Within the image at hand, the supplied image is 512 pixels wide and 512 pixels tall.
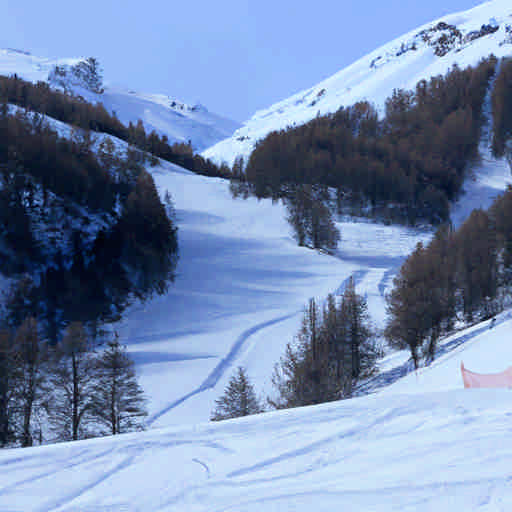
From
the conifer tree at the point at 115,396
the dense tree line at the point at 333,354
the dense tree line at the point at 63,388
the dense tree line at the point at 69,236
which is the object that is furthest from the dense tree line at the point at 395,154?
the conifer tree at the point at 115,396

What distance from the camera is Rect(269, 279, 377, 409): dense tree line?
15805mm

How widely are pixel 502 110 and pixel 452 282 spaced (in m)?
76.5

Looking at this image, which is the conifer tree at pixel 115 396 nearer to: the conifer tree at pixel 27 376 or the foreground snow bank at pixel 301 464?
the conifer tree at pixel 27 376

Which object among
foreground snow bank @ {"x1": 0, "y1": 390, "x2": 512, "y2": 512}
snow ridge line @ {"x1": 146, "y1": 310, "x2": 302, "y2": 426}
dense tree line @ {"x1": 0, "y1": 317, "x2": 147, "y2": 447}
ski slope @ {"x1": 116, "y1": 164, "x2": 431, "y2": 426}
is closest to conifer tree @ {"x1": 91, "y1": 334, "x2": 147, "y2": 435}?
dense tree line @ {"x1": 0, "y1": 317, "x2": 147, "y2": 447}

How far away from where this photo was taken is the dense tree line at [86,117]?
7238 centimetres

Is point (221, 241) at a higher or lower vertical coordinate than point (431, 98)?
lower

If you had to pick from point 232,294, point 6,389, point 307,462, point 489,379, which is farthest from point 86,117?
point 307,462

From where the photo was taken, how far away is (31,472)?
5.79m

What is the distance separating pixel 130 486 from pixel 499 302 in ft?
→ 82.9

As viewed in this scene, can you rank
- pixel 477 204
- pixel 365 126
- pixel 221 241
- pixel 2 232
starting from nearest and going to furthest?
1. pixel 2 232
2. pixel 221 241
3. pixel 477 204
4. pixel 365 126

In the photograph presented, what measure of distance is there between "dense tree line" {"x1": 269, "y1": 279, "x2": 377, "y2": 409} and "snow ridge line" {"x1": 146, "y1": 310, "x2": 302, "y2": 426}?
11.6 feet

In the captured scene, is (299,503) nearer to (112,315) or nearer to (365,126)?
(112,315)

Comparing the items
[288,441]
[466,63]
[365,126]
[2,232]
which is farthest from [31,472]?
[466,63]

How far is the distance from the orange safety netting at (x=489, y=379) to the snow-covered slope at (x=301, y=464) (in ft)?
10.2
